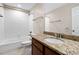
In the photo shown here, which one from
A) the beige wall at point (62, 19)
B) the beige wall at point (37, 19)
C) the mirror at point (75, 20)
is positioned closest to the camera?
the mirror at point (75, 20)

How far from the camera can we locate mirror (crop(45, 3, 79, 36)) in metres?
1.25

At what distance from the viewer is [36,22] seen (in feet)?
7.89

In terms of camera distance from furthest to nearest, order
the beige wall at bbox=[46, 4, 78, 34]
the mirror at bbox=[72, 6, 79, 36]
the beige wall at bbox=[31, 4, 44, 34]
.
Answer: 1. the beige wall at bbox=[31, 4, 44, 34]
2. the beige wall at bbox=[46, 4, 78, 34]
3. the mirror at bbox=[72, 6, 79, 36]

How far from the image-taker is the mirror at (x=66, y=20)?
1.25 m

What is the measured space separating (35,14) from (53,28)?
96 centimetres

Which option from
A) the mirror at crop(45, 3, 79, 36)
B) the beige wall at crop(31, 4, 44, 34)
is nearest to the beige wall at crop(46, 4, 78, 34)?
the mirror at crop(45, 3, 79, 36)

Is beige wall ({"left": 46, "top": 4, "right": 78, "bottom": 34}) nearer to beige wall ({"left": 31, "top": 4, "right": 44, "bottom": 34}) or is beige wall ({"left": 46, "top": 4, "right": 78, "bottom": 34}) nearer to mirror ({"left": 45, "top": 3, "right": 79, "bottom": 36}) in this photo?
mirror ({"left": 45, "top": 3, "right": 79, "bottom": 36})

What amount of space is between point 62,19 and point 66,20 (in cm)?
11

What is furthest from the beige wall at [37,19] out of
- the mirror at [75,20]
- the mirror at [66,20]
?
the mirror at [75,20]

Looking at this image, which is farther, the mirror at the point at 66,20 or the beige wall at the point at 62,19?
the beige wall at the point at 62,19

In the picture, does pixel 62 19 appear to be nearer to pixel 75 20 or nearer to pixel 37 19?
pixel 75 20

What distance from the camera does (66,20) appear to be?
144 centimetres

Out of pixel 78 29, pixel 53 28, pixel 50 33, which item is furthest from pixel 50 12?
pixel 78 29

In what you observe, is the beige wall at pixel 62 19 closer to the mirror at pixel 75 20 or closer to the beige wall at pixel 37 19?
the mirror at pixel 75 20
